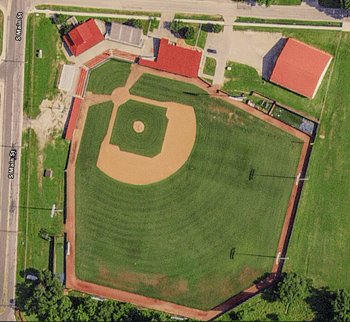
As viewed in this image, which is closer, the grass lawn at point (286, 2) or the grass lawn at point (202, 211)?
the grass lawn at point (286, 2)

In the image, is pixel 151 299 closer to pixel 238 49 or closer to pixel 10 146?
pixel 10 146

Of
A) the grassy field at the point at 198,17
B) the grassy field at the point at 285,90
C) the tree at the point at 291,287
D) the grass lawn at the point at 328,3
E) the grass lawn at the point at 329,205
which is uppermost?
the grass lawn at the point at 328,3

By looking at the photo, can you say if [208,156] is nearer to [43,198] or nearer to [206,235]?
[206,235]

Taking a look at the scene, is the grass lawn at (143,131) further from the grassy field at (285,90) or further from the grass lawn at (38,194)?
the grassy field at (285,90)

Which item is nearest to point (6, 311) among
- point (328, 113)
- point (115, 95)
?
point (115, 95)

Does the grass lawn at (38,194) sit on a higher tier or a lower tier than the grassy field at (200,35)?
lower

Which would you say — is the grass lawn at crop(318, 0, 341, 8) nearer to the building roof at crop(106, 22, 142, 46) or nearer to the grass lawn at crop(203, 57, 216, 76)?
the grass lawn at crop(203, 57, 216, 76)

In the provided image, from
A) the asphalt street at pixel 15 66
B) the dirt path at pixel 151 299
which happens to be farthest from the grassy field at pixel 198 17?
the dirt path at pixel 151 299

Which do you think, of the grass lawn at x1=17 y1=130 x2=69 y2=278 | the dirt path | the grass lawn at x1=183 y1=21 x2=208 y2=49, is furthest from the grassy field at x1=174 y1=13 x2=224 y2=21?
the grass lawn at x1=17 y1=130 x2=69 y2=278
